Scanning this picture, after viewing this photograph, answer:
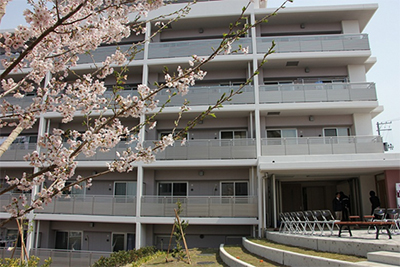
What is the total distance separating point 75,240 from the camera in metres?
19.3

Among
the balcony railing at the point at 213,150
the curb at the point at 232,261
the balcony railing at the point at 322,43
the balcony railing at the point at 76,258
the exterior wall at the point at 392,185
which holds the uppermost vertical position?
the balcony railing at the point at 322,43

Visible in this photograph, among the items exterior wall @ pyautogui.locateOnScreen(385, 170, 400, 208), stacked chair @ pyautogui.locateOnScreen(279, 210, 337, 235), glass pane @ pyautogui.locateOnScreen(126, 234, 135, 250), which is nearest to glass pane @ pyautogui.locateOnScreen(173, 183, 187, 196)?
glass pane @ pyautogui.locateOnScreen(126, 234, 135, 250)

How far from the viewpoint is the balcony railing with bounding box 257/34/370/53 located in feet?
60.5

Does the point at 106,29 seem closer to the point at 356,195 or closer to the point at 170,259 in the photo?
the point at 170,259

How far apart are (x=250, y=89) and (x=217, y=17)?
479 centimetres

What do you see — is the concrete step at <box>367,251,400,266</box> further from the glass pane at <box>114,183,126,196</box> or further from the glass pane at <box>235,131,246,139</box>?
the glass pane at <box>114,183,126,196</box>

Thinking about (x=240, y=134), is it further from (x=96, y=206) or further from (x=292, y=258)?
(x=292, y=258)

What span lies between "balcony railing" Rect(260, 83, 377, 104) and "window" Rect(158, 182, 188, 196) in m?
6.30

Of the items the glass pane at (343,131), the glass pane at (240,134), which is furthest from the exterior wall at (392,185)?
the glass pane at (240,134)

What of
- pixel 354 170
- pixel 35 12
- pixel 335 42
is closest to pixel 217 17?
pixel 335 42

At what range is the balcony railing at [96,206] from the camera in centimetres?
1766

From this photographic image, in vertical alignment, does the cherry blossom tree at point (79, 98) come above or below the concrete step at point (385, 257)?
above

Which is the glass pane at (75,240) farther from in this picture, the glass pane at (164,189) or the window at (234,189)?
the window at (234,189)

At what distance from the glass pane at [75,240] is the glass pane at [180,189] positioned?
579cm
